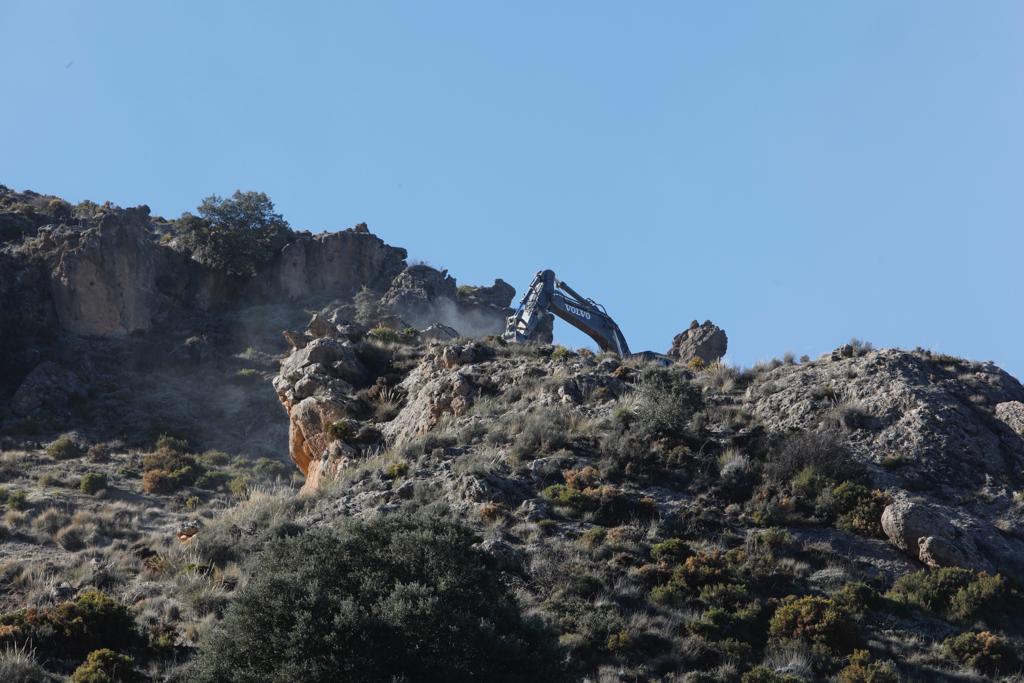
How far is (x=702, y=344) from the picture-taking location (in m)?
45.9

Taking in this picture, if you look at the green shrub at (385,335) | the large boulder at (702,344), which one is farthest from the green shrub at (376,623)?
the large boulder at (702,344)

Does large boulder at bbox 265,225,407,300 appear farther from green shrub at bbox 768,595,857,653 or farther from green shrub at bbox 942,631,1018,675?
green shrub at bbox 942,631,1018,675

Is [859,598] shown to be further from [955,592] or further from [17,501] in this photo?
[17,501]

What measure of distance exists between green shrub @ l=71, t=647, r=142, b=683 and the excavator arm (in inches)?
900

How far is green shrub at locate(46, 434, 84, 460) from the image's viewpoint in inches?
1382

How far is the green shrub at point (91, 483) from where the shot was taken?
3073 cm

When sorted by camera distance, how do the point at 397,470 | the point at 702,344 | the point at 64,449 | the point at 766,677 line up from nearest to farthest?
the point at 766,677 → the point at 397,470 → the point at 64,449 → the point at 702,344

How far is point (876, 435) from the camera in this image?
21.9 metres

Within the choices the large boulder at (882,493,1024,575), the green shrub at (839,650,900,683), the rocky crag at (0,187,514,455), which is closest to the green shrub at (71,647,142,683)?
the green shrub at (839,650,900,683)

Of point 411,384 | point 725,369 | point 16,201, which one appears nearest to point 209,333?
point 16,201

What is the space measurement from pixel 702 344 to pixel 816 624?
30613mm

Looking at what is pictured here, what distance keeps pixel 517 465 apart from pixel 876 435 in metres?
6.53

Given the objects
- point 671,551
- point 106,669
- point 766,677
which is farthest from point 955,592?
point 106,669

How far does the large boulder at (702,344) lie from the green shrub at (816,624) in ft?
94.9
